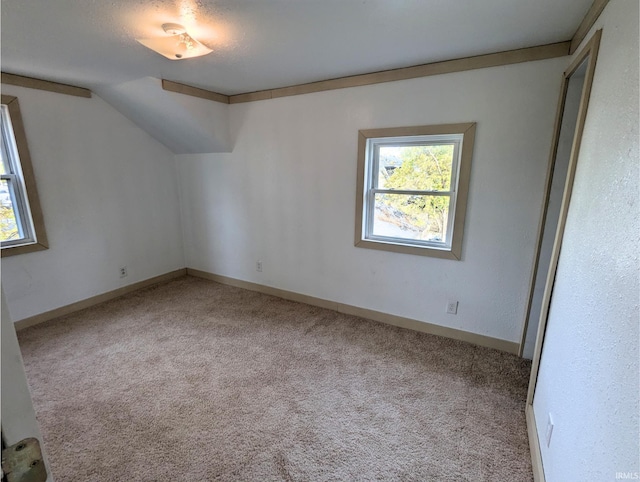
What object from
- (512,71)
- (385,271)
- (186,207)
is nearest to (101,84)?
(186,207)

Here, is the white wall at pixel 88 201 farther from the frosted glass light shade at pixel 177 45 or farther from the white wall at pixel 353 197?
the frosted glass light shade at pixel 177 45

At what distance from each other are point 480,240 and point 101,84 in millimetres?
3659

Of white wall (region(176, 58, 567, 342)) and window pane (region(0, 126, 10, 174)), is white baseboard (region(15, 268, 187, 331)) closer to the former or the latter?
A: white wall (region(176, 58, 567, 342))

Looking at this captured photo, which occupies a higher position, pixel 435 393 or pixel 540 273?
pixel 540 273

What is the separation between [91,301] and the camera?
11.1 ft

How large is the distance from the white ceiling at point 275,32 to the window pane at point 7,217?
1023 mm

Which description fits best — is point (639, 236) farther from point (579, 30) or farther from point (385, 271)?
point (385, 271)

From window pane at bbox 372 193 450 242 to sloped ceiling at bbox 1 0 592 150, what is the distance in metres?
1.07

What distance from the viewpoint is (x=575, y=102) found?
77.7 inches

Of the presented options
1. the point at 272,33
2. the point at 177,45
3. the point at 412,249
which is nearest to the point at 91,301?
the point at 177,45

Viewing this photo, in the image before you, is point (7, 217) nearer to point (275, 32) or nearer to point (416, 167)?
point (275, 32)

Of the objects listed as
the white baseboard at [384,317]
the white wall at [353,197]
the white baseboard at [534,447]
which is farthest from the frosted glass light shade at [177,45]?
the white baseboard at [534,447]

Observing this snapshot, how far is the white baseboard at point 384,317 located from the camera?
2.60 meters

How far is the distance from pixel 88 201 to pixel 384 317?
325 cm
